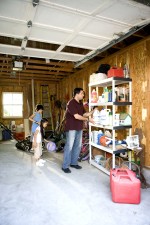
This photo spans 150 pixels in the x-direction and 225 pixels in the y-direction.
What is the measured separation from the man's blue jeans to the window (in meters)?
4.85

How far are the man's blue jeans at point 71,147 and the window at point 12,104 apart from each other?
4851 millimetres

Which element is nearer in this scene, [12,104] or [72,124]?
[72,124]

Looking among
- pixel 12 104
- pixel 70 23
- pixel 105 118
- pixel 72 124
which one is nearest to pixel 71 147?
pixel 72 124

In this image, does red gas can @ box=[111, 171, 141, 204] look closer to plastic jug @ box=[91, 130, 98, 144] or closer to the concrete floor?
the concrete floor

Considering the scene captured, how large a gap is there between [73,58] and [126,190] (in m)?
3.30

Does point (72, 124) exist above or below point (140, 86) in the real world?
below

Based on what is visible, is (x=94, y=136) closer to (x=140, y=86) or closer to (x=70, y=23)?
(x=140, y=86)

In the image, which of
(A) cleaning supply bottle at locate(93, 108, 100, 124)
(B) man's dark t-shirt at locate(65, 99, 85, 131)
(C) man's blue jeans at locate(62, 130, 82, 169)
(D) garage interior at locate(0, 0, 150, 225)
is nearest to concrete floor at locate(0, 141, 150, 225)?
(D) garage interior at locate(0, 0, 150, 225)

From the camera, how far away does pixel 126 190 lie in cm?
215

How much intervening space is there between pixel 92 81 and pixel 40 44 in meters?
1.34

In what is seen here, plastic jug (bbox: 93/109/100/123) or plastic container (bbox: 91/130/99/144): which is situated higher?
plastic jug (bbox: 93/109/100/123)

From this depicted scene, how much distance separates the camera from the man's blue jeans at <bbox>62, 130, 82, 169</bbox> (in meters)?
3.26

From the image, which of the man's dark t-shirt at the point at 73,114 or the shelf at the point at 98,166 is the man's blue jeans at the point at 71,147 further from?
the shelf at the point at 98,166

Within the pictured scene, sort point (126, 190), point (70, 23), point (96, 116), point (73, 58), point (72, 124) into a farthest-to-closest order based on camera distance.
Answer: point (73, 58) < point (96, 116) < point (72, 124) < point (70, 23) < point (126, 190)
